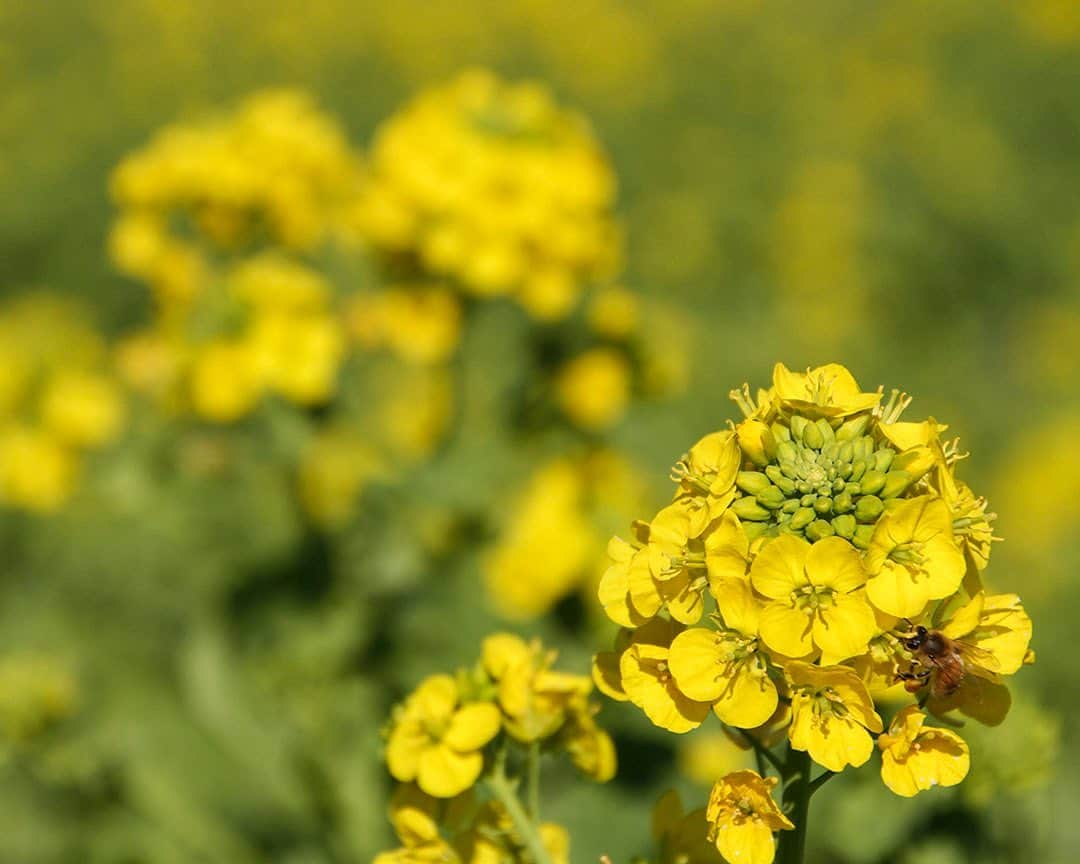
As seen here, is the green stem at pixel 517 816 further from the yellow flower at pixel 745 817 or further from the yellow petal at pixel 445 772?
the yellow flower at pixel 745 817

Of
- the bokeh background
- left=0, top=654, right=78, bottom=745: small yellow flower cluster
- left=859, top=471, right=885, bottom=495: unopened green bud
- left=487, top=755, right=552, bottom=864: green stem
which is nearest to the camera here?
left=859, top=471, right=885, bottom=495: unopened green bud

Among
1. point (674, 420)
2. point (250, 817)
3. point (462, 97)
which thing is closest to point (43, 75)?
point (674, 420)

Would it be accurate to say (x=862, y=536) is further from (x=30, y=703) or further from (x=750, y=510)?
(x=30, y=703)

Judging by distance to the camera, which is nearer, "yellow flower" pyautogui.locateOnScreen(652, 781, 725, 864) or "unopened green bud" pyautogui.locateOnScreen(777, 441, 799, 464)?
"unopened green bud" pyautogui.locateOnScreen(777, 441, 799, 464)

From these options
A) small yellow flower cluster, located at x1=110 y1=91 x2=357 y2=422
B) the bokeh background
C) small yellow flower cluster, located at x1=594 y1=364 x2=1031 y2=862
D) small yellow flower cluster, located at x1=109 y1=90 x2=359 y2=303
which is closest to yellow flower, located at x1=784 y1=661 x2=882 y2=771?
small yellow flower cluster, located at x1=594 y1=364 x2=1031 y2=862

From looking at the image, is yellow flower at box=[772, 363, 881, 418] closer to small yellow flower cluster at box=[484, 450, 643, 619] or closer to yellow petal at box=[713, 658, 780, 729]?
yellow petal at box=[713, 658, 780, 729]

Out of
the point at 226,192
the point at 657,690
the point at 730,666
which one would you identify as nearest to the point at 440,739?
the point at 657,690
